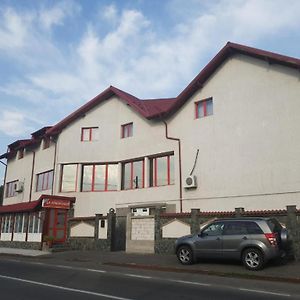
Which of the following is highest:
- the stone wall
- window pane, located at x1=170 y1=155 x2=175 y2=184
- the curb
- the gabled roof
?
the gabled roof

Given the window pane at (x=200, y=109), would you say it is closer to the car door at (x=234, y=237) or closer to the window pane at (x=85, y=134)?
the window pane at (x=85, y=134)

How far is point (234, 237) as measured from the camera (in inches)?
519

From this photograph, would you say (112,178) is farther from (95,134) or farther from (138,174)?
(95,134)

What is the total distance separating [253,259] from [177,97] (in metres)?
12.2

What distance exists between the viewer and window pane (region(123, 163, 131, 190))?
25.1 metres

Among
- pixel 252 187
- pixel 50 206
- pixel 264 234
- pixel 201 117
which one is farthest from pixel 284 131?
pixel 50 206

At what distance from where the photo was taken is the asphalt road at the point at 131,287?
8680 millimetres

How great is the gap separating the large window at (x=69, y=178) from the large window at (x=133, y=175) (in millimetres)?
3646

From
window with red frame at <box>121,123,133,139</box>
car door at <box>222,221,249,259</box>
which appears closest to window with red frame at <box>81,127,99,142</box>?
window with red frame at <box>121,123,133,139</box>

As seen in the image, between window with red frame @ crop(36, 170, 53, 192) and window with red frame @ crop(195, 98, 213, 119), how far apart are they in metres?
12.5

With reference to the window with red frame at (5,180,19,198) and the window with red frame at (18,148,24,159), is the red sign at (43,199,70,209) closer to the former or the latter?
the window with red frame at (5,180,19,198)

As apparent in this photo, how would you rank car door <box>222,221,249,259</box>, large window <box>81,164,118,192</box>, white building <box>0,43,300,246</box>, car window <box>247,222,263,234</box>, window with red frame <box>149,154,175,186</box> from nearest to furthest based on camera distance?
car window <box>247,222,263,234</box>
car door <box>222,221,249,259</box>
white building <box>0,43,300,246</box>
window with red frame <box>149,154,175,186</box>
large window <box>81,164,118,192</box>

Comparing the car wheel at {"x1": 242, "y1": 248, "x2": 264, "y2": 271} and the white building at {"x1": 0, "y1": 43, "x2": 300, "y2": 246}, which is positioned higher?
the white building at {"x1": 0, "y1": 43, "x2": 300, "y2": 246}

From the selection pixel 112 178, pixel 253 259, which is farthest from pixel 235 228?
pixel 112 178
